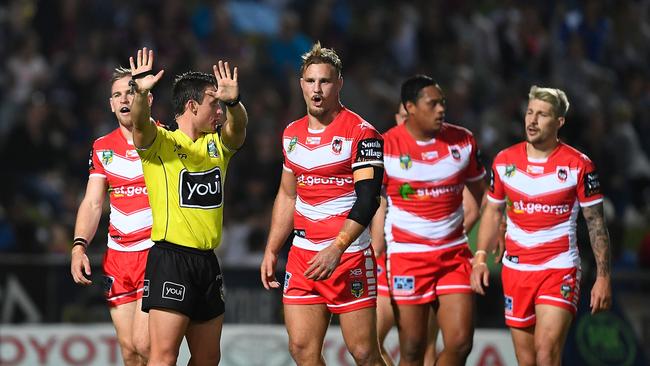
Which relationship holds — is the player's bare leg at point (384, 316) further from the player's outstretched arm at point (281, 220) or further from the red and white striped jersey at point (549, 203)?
the player's outstretched arm at point (281, 220)

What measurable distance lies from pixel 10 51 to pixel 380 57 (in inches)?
205

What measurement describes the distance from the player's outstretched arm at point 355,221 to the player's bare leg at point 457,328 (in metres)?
1.68

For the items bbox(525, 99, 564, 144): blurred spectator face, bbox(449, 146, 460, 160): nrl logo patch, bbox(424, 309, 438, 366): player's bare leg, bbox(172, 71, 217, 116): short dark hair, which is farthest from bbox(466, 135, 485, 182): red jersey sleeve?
bbox(172, 71, 217, 116): short dark hair

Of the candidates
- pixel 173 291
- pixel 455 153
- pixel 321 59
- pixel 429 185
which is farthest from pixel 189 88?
pixel 455 153

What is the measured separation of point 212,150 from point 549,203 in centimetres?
277

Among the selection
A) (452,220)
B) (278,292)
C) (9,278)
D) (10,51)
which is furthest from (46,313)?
(452,220)

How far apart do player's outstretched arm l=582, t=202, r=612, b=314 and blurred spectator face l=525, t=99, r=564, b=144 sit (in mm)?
655

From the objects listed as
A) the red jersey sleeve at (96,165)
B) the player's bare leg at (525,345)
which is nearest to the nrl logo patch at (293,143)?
the red jersey sleeve at (96,165)

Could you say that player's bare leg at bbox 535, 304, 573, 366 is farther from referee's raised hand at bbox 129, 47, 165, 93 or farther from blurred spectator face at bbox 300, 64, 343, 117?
referee's raised hand at bbox 129, 47, 165, 93

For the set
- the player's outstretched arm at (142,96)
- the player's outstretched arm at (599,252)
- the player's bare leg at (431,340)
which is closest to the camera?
the player's outstretched arm at (142,96)

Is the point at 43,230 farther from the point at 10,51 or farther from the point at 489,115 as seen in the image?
the point at 489,115

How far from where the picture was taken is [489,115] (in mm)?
18328

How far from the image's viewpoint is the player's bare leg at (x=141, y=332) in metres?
9.46

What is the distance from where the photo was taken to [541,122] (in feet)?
34.0
